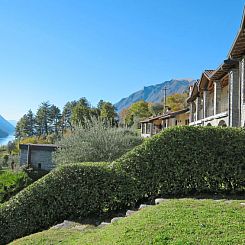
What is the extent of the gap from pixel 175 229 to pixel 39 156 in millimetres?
20746

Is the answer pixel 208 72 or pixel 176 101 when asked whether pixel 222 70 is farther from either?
pixel 176 101

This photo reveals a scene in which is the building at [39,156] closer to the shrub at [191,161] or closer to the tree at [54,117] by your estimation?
the shrub at [191,161]

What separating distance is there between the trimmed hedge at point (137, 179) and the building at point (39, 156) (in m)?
16.4

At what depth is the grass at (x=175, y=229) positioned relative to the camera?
412 cm

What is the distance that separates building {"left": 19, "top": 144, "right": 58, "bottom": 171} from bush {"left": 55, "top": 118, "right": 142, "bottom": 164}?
6.88 meters

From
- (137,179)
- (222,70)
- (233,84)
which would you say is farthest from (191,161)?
(222,70)

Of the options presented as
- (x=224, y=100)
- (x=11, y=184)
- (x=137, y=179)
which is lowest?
(x=11, y=184)

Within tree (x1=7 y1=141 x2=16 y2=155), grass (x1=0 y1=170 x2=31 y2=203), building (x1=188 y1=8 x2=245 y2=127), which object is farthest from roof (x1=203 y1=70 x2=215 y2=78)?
tree (x1=7 y1=141 x2=16 y2=155)

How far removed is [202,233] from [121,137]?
12013 mm

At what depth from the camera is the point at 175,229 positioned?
14.4ft

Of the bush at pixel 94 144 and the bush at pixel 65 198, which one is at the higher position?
the bush at pixel 94 144

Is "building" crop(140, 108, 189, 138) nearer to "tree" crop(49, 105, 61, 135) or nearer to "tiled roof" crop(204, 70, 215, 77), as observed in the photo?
"tiled roof" crop(204, 70, 215, 77)

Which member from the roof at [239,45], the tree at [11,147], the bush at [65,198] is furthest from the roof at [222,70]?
the tree at [11,147]

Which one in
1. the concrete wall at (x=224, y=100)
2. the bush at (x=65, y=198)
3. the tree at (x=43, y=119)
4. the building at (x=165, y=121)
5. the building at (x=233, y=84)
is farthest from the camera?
the tree at (x=43, y=119)
